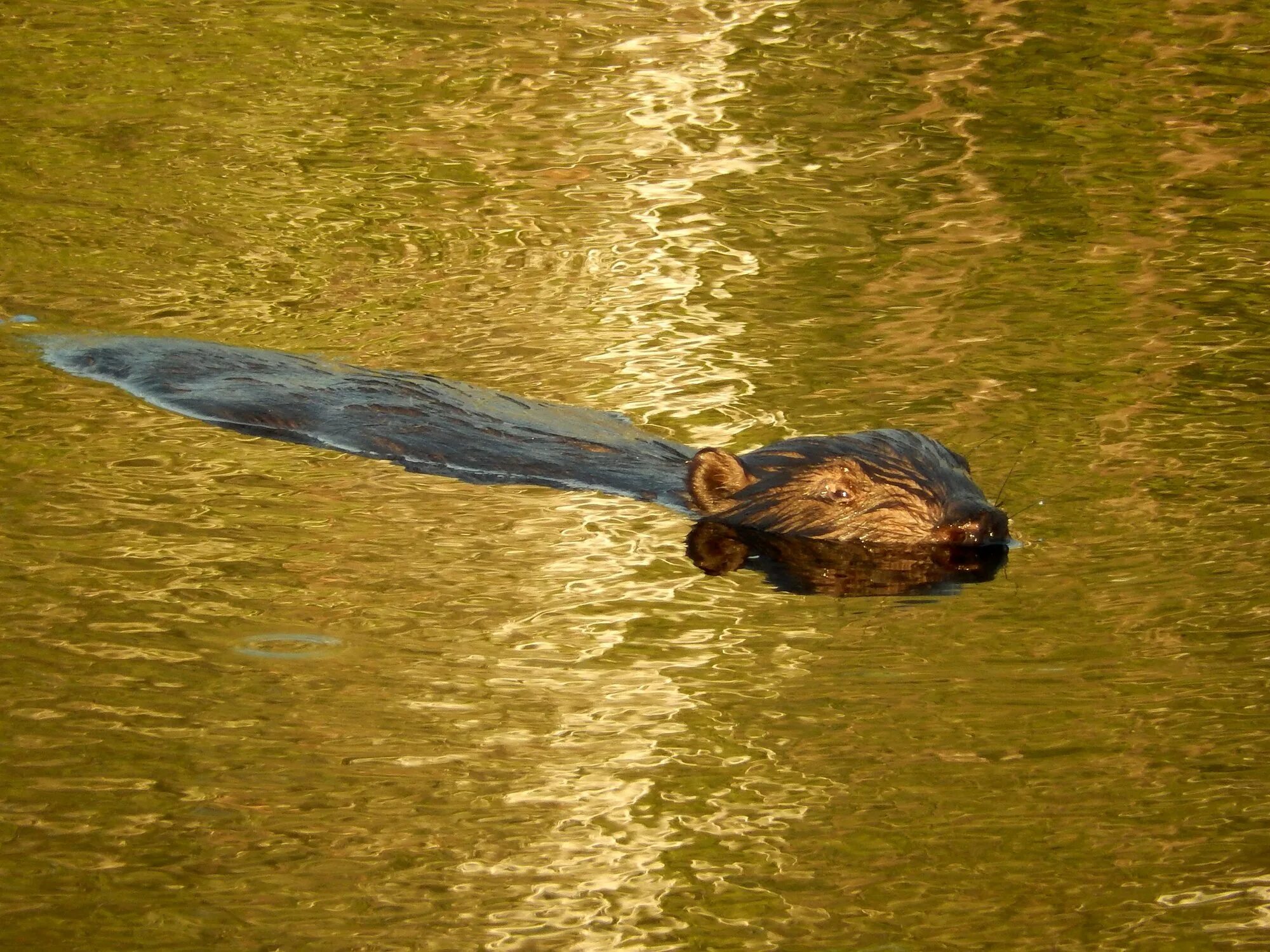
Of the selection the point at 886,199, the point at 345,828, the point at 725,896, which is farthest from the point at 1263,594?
the point at 886,199

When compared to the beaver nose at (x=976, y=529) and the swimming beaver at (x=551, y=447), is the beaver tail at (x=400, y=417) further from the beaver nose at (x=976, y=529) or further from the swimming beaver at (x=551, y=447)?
the beaver nose at (x=976, y=529)

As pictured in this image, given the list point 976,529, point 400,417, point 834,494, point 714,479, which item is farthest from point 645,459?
point 976,529

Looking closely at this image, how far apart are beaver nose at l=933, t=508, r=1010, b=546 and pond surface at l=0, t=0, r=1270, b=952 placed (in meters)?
0.15

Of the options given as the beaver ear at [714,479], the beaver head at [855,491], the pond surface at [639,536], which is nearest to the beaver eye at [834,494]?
the beaver head at [855,491]

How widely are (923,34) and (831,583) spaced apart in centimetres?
918

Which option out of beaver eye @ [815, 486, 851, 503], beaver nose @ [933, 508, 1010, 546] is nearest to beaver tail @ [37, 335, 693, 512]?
beaver eye @ [815, 486, 851, 503]

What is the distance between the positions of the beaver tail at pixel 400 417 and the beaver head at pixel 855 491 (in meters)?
0.26

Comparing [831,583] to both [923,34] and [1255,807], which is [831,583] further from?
[923,34]

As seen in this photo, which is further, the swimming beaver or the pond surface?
the swimming beaver

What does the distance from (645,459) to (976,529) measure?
1457 millimetres

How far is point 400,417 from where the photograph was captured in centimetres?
706

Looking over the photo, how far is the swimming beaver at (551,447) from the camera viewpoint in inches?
243

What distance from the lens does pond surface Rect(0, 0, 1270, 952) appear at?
4.17 meters

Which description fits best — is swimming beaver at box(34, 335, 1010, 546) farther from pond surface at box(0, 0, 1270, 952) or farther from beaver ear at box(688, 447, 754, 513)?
pond surface at box(0, 0, 1270, 952)
